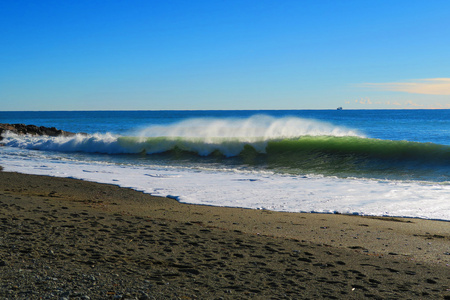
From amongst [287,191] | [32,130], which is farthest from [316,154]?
[32,130]

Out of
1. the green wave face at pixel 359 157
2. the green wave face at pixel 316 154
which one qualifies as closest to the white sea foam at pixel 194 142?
the green wave face at pixel 316 154

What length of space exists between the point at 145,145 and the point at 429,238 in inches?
703

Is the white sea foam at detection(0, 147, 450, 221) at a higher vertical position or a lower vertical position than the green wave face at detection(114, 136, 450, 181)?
lower

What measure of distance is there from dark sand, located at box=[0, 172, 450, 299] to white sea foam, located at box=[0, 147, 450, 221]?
711 mm

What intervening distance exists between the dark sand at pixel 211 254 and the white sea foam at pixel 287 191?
0.71m

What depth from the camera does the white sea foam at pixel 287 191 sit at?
755 cm

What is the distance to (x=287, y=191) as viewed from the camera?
30.1ft

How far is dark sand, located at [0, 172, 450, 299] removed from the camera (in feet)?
11.1

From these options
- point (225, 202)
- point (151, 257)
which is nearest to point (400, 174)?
point (225, 202)

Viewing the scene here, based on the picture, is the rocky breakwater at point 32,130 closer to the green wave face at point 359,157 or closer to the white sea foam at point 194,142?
the white sea foam at point 194,142

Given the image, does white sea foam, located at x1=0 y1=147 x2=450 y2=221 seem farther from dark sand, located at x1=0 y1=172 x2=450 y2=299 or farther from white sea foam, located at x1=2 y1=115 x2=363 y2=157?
white sea foam, located at x1=2 y1=115 x2=363 y2=157

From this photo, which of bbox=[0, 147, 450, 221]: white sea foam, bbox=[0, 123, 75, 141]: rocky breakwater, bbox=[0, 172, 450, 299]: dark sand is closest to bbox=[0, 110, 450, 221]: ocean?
bbox=[0, 147, 450, 221]: white sea foam

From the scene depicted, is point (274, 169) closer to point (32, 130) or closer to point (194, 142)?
point (194, 142)

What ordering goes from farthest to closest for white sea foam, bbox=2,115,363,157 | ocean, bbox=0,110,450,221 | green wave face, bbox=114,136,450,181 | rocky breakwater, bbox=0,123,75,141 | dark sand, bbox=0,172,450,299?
rocky breakwater, bbox=0,123,75,141 → white sea foam, bbox=2,115,363,157 → green wave face, bbox=114,136,450,181 → ocean, bbox=0,110,450,221 → dark sand, bbox=0,172,450,299
